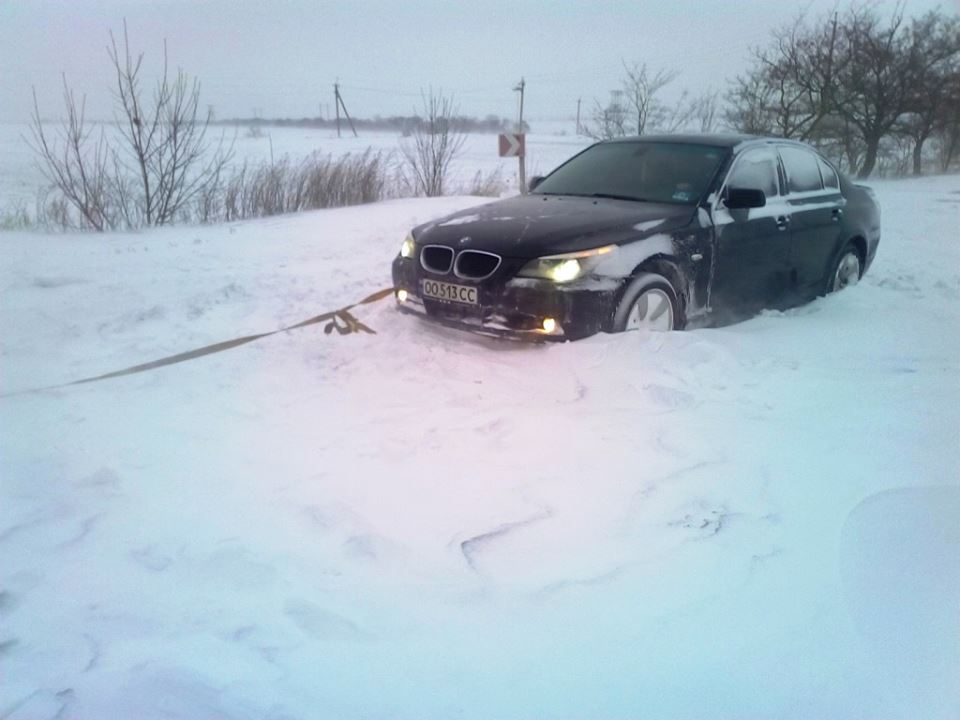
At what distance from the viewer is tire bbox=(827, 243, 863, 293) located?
6.21m

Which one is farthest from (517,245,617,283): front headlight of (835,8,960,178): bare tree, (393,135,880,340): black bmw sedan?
(835,8,960,178): bare tree

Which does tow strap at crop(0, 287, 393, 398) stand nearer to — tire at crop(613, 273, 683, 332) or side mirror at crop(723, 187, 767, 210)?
tire at crop(613, 273, 683, 332)

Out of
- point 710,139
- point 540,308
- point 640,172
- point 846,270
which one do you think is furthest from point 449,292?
point 846,270

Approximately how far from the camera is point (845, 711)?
1920mm

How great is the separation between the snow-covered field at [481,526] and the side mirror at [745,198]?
0.83m

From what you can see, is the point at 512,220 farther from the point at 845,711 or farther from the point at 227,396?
the point at 845,711

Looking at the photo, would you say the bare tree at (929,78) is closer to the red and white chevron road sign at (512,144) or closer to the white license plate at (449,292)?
the red and white chevron road sign at (512,144)

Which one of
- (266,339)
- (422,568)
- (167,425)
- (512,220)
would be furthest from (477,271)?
(422,568)

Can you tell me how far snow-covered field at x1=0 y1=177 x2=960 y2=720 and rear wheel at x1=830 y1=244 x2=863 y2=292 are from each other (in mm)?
1394

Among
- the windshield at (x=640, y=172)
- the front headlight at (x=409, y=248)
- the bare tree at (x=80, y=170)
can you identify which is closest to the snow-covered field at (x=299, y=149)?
the bare tree at (x=80, y=170)

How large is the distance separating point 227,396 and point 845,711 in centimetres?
314

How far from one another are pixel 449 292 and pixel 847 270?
3876 millimetres

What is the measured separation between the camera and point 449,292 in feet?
14.9

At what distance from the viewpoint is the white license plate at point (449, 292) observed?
174 inches
